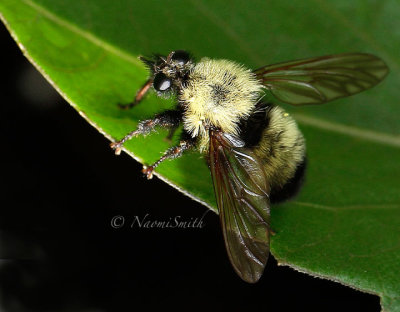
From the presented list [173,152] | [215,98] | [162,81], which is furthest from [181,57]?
[173,152]

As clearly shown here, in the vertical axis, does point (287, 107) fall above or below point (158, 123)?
above


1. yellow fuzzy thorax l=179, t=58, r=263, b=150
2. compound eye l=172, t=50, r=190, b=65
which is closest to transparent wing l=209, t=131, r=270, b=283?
yellow fuzzy thorax l=179, t=58, r=263, b=150

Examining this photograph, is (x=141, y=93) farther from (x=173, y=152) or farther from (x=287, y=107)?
(x=287, y=107)

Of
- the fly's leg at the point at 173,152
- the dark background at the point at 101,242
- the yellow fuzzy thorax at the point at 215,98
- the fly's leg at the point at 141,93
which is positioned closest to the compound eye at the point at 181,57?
the yellow fuzzy thorax at the point at 215,98

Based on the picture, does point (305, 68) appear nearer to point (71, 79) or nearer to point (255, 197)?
point (255, 197)

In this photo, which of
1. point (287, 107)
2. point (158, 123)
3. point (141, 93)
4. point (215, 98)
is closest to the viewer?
point (215, 98)

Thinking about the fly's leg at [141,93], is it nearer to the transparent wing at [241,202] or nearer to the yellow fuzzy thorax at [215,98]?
the yellow fuzzy thorax at [215,98]
